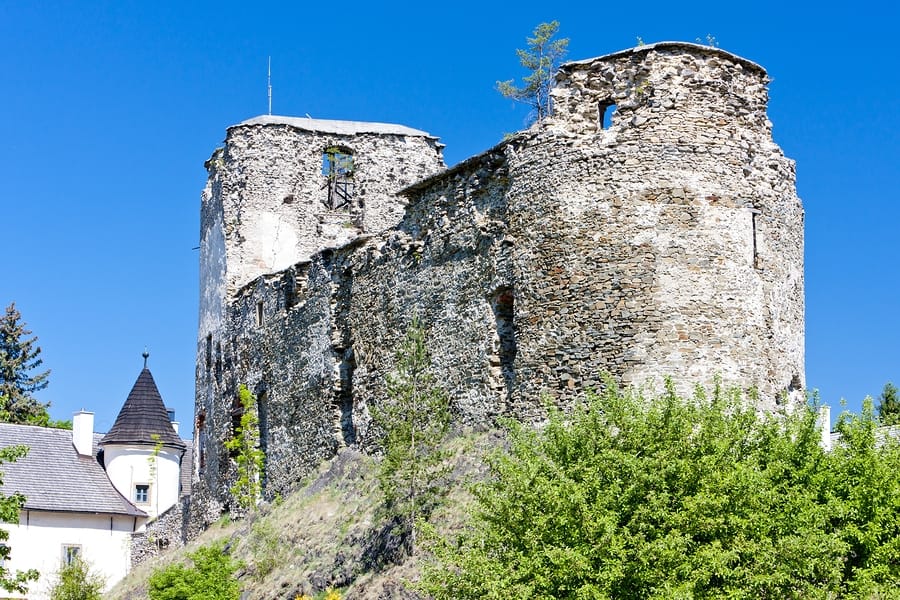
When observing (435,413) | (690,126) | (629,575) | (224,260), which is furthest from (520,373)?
(224,260)

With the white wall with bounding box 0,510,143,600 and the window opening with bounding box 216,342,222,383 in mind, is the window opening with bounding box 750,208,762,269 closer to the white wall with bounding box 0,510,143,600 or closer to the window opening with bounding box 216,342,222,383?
the window opening with bounding box 216,342,222,383

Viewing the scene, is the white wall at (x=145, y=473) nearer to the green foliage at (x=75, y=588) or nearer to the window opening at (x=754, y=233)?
the green foliage at (x=75, y=588)

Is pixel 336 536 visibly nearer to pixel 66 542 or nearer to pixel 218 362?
pixel 218 362

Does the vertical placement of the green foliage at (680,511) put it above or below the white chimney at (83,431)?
below

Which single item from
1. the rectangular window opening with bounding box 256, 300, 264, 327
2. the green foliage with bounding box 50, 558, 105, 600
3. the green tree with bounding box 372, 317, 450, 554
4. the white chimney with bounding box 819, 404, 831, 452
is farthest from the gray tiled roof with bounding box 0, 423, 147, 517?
the white chimney with bounding box 819, 404, 831, 452

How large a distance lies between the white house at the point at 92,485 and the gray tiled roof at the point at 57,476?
0.03m

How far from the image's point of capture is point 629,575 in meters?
16.4

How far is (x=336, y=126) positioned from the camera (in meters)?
34.9

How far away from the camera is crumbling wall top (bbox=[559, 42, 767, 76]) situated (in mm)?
22109

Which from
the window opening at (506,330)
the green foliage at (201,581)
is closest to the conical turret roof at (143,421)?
the green foliage at (201,581)

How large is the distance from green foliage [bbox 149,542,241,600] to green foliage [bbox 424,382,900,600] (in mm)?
7932

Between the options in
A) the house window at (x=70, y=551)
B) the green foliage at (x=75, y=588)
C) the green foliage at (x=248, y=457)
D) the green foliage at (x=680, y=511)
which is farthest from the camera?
the house window at (x=70, y=551)

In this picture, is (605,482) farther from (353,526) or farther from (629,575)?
(353,526)

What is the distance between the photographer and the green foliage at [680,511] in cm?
1644
